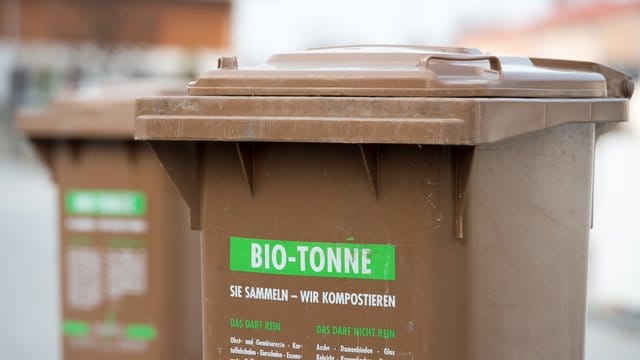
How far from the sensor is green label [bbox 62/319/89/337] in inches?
203

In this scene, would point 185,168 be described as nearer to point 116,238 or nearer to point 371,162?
point 371,162

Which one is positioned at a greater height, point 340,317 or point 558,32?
point 558,32

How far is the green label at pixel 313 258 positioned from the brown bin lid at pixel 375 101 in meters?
0.37

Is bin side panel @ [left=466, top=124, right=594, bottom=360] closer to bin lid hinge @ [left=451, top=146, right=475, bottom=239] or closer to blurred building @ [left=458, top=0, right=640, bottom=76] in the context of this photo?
bin lid hinge @ [left=451, top=146, right=475, bottom=239]

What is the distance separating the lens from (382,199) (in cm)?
298

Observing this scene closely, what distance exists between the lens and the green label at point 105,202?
4996 millimetres

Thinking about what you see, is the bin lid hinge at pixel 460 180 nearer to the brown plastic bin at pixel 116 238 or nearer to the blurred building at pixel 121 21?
the brown plastic bin at pixel 116 238

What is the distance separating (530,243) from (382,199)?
536 millimetres

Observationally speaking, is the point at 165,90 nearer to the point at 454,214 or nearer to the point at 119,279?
the point at 119,279

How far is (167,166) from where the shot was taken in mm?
3197

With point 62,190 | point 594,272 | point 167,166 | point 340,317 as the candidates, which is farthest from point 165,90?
point 594,272

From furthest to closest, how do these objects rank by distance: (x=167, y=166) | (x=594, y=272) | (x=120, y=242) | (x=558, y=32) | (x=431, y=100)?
(x=558, y=32)
(x=594, y=272)
(x=120, y=242)
(x=167, y=166)
(x=431, y=100)

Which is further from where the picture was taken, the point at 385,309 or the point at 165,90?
the point at 165,90

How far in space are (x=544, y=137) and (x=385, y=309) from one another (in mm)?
787
